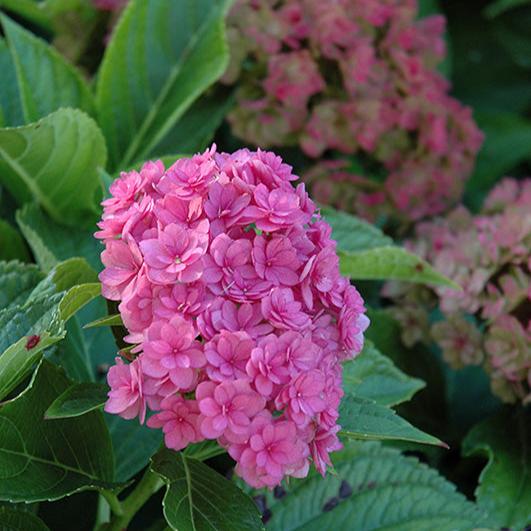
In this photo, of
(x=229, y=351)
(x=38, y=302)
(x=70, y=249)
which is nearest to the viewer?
(x=229, y=351)

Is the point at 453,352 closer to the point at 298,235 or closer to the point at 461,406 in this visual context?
the point at 461,406

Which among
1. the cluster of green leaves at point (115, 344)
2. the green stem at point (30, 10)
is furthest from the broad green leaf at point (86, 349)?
the green stem at point (30, 10)

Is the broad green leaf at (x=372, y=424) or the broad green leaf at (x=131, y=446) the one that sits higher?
the broad green leaf at (x=372, y=424)

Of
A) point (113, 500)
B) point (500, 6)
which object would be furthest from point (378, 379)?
point (500, 6)

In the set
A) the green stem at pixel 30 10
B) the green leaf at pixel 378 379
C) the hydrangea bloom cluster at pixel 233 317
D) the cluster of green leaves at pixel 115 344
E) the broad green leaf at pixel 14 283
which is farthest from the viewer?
the green stem at pixel 30 10

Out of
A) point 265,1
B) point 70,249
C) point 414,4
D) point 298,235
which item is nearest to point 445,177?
point 414,4

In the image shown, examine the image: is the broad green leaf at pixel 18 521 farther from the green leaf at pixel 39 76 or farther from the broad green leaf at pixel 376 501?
the green leaf at pixel 39 76
